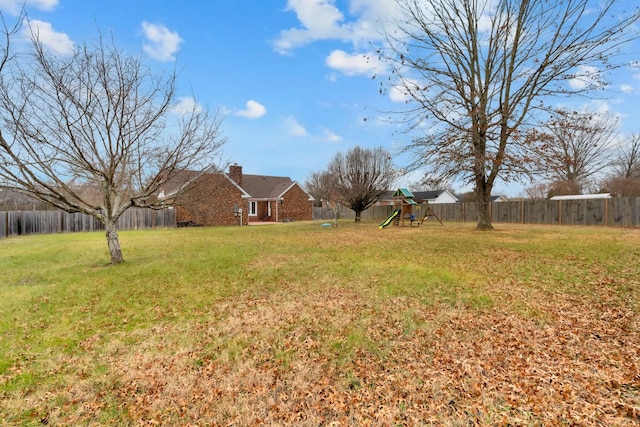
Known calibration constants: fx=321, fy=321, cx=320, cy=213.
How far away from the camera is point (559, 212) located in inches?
805

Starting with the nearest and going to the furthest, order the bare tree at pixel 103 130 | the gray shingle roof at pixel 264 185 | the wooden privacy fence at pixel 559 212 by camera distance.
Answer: the bare tree at pixel 103 130
the wooden privacy fence at pixel 559 212
the gray shingle roof at pixel 264 185

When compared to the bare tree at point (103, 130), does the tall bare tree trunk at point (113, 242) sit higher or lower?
lower

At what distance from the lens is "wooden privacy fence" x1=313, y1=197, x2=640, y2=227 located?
57.1 feet

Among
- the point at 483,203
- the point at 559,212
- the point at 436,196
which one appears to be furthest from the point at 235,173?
the point at 436,196

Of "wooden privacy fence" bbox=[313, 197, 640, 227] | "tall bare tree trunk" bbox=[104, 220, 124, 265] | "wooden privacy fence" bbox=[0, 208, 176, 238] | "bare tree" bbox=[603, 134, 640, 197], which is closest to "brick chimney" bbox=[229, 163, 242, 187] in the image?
"wooden privacy fence" bbox=[0, 208, 176, 238]

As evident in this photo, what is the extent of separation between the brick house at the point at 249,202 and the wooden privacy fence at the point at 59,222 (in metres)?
2.31

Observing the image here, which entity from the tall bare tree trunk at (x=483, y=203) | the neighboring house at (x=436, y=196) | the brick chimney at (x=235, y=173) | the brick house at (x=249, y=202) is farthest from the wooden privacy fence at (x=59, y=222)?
the neighboring house at (x=436, y=196)

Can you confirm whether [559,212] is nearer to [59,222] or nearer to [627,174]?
[627,174]

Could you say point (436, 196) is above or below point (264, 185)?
below

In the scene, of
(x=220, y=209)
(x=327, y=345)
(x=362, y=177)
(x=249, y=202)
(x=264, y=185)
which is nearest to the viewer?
(x=327, y=345)

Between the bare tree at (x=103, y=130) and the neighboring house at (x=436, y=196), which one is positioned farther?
the neighboring house at (x=436, y=196)

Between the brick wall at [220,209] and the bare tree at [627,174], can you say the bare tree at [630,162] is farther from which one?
the brick wall at [220,209]

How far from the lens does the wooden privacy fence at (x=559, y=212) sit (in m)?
17.4

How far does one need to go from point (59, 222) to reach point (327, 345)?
23151mm
